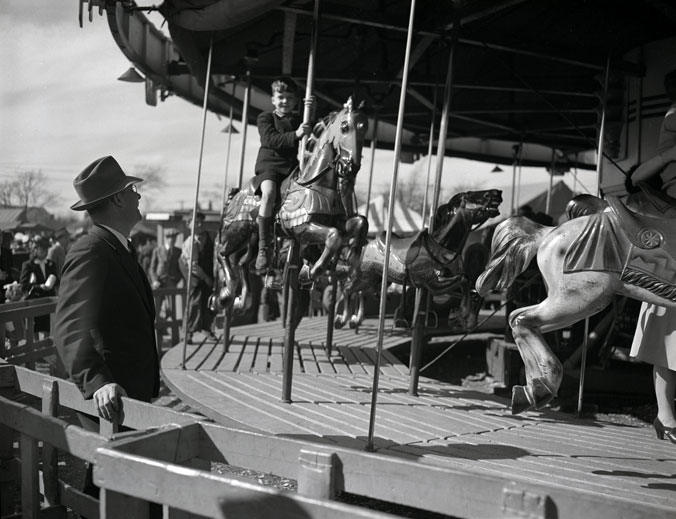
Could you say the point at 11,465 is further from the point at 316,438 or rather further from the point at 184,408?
the point at 184,408

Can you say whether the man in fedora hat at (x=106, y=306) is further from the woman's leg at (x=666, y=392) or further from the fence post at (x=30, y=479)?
the woman's leg at (x=666, y=392)

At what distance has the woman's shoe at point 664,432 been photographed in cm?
495

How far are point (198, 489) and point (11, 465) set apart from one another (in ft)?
6.20

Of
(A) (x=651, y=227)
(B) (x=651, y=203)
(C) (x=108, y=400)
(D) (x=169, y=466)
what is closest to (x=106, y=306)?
(C) (x=108, y=400)

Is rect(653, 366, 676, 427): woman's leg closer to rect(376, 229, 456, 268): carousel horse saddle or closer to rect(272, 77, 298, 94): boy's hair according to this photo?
rect(376, 229, 456, 268): carousel horse saddle

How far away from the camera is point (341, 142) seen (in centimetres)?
595

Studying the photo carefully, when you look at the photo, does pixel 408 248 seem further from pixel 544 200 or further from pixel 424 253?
pixel 544 200

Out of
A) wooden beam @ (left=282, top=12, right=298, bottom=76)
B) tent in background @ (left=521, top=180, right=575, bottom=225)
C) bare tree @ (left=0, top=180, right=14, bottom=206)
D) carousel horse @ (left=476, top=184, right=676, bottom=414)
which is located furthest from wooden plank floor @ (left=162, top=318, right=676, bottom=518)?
tent in background @ (left=521, top=180, right=575, bottom=225)

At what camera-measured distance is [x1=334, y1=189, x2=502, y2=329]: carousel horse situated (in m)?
6.78

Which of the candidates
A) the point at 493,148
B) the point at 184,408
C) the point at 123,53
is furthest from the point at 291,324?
the point at 493,148

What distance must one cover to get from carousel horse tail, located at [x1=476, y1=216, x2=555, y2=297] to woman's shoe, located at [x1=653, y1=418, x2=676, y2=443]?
1528 mm

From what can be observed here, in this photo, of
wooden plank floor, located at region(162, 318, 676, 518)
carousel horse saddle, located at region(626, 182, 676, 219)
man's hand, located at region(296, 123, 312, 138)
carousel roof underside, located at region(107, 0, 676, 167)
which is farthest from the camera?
carousel roof underside, located at region(107, 0, 676, 167)

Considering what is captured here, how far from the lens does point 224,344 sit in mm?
8898

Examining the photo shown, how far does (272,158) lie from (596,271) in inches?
146
